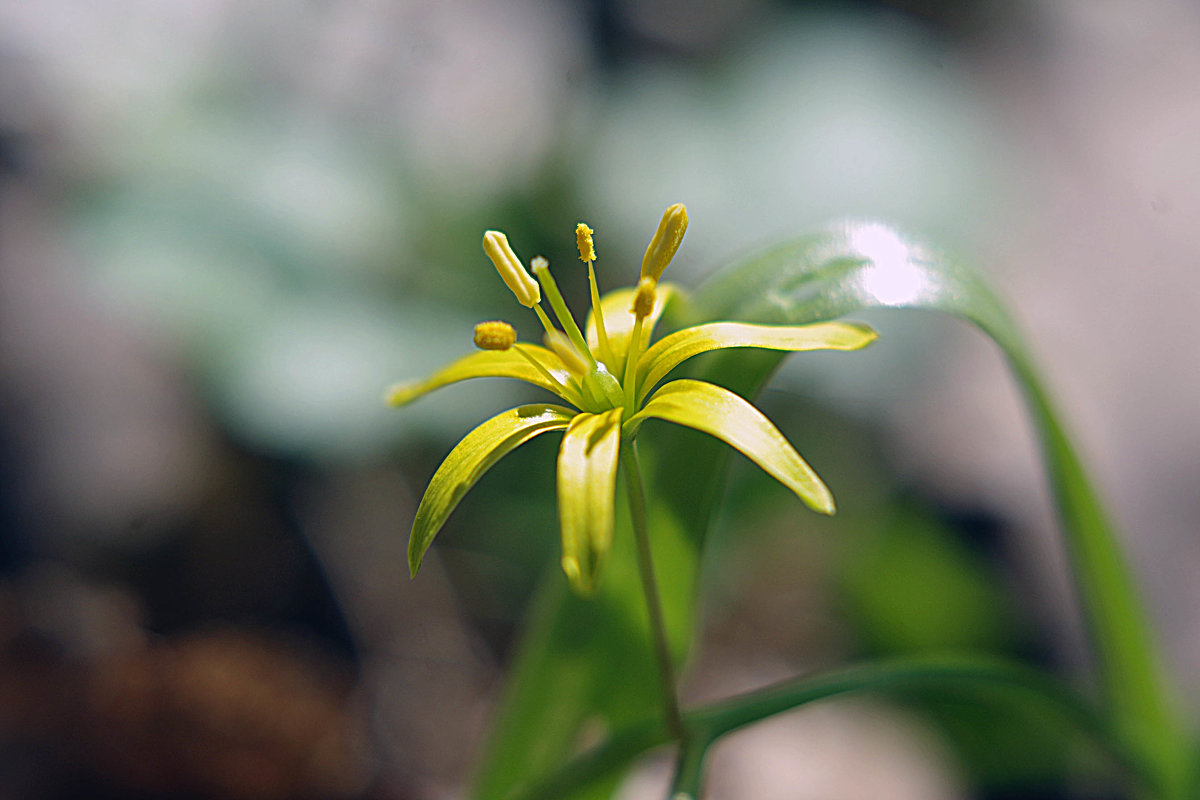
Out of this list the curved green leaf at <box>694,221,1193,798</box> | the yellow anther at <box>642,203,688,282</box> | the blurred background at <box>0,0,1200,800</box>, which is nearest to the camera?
the yellow anther at <box>642,203,688,282</box>

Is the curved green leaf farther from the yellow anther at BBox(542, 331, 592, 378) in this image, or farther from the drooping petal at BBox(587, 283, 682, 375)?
the yellow anther at BBox(542, 331, 592, 378)

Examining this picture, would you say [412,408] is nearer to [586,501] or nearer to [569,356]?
[569,356]

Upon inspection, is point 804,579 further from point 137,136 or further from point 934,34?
point 934,34

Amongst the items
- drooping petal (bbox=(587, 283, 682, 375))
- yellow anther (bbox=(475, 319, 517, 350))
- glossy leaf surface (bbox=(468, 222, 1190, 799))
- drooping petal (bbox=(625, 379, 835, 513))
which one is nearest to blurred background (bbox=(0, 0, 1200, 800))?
glossy leaf surface (bbox=(468, 222, 1190, 799))

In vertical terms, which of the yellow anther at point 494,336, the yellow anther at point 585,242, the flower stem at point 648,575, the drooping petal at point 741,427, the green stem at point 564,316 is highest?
the yellow anther at point 585,242

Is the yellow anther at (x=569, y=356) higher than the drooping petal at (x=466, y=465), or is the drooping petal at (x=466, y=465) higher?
the yellow anther at (x=569, y=356)

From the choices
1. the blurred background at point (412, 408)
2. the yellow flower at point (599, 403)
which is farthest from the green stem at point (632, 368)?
the blurred background at point (412, 408)

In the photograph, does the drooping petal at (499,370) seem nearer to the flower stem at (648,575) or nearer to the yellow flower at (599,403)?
the yellow flower at (599,403)

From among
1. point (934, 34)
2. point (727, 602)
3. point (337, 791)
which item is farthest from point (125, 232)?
point (934, 34)
